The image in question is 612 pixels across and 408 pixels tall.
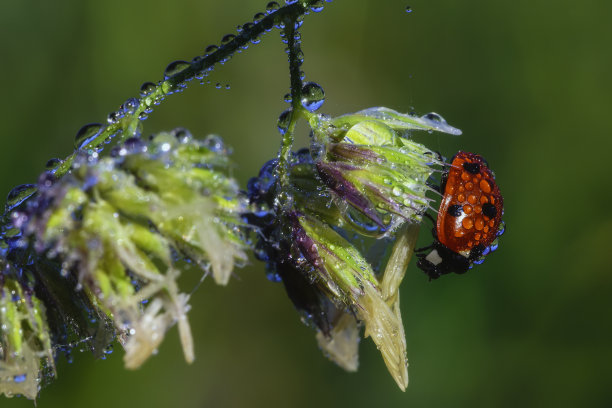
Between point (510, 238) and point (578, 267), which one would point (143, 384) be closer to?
point (510, 238)

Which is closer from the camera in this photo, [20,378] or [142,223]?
[142,223]

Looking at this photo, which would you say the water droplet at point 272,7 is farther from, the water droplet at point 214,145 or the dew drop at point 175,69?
the water droplet at point 214,145

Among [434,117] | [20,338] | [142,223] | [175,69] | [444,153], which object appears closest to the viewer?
[142,223]

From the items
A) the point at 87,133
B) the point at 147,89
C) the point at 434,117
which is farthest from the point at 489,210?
the point at 87,133

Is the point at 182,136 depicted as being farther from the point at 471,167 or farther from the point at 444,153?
the point at 444,153

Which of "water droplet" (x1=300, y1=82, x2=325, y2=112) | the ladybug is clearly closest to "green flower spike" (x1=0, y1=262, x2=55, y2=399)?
"water droplet" (x1=300, y1=82, x2=325, y2=112)

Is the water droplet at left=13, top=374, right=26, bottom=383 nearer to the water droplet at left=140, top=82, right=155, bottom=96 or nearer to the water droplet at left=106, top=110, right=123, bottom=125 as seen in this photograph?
the water droplet at left=106, top=110, right=123, bottom=125

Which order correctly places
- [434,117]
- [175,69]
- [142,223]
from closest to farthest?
[142,223]
[175,69]
[434,117]

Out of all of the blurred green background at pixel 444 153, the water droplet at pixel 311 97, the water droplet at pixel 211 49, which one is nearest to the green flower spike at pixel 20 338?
the water droplet at pixel 211 49
